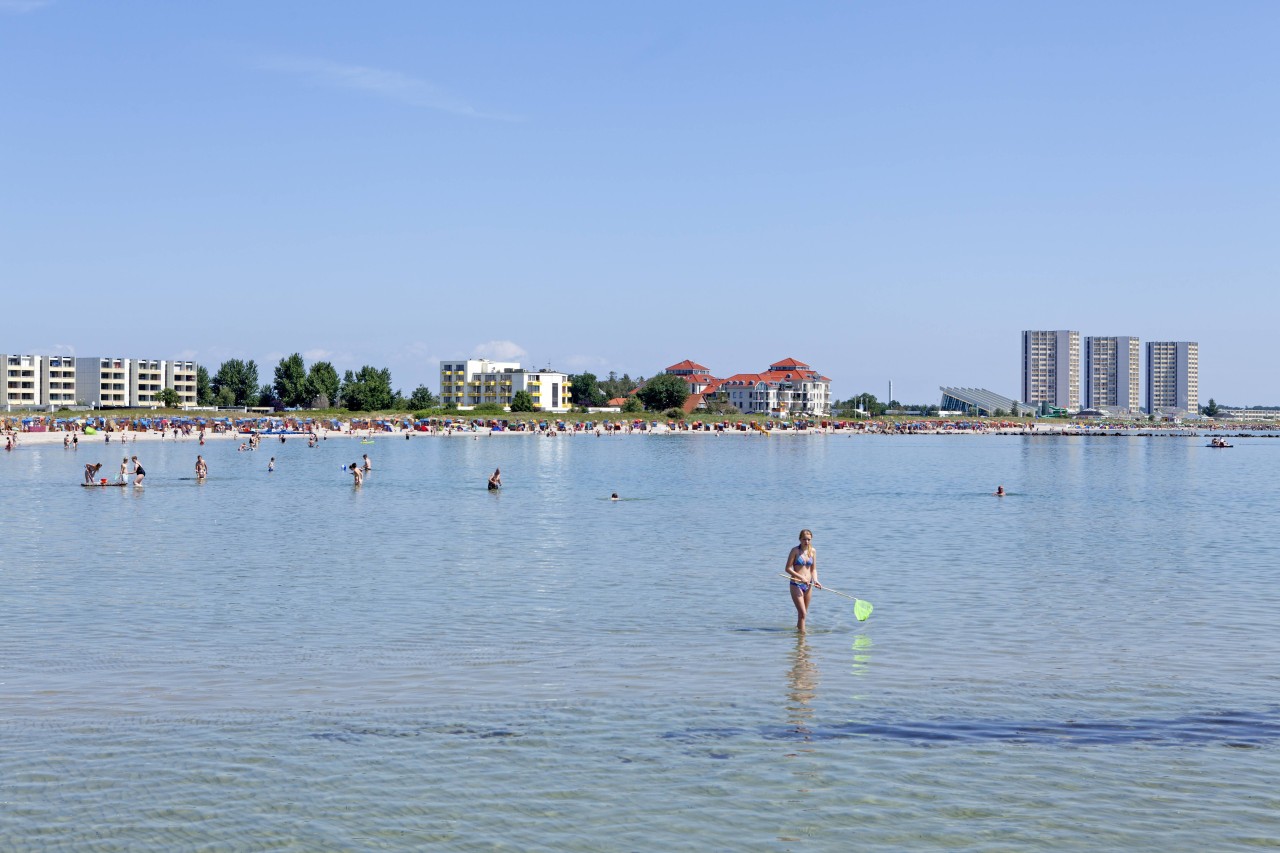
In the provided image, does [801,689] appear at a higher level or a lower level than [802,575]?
lower

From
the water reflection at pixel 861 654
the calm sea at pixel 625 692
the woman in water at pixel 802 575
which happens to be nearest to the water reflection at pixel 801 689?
the calm sea at pixel 625 692

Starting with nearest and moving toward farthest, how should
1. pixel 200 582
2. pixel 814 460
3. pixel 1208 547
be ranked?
pixel 200 582 < pixel 1208 547 < pixel 814 460

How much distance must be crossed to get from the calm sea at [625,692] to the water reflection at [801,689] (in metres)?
0.08

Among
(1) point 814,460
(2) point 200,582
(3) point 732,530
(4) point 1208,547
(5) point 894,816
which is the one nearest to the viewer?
(5) point 894,816

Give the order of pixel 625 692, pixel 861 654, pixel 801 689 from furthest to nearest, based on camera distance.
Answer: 1. pixel 861 654
2. pixel 801 689
3. pixel 625 692

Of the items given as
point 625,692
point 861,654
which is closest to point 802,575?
point 861,654

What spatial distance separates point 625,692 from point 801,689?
8.57ft

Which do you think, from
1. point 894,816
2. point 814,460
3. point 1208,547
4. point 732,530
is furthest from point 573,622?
point 814,460

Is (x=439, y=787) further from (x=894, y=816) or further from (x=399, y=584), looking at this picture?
(x=399, y=584)

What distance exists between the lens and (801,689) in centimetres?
1664

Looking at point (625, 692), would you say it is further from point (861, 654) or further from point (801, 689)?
point (861, 654)

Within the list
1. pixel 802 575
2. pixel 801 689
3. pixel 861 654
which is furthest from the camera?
pixel 802 575

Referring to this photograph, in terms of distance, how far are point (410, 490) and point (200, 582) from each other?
36.4 meters

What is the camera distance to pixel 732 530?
4350 cm
